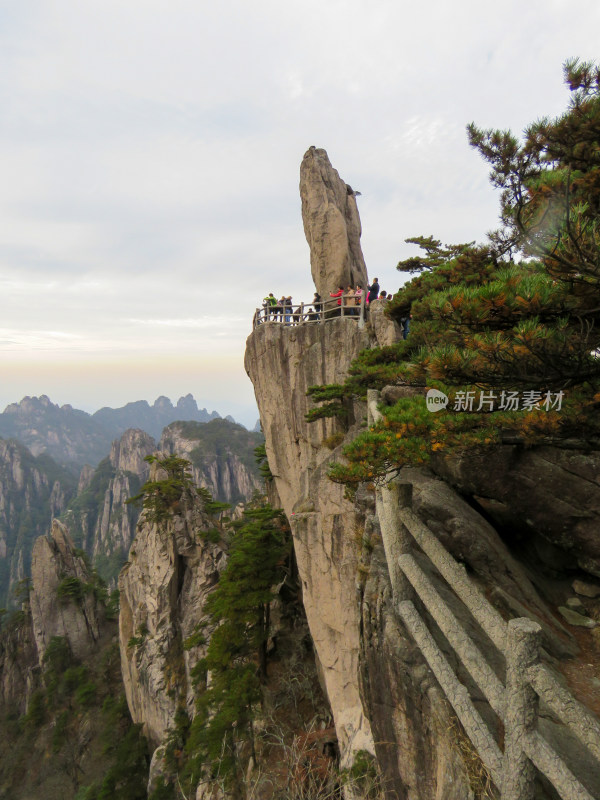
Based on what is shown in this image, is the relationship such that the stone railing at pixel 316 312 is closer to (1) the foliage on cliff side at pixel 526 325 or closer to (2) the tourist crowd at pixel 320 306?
(2) the tourist crowd at pixel 320 306

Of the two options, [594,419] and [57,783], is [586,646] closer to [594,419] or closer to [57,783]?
[594,419]

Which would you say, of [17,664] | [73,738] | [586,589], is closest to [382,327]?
[586,589]

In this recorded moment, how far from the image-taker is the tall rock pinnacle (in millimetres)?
19203

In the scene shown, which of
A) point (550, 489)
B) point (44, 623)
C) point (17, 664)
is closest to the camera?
point (550, 489)

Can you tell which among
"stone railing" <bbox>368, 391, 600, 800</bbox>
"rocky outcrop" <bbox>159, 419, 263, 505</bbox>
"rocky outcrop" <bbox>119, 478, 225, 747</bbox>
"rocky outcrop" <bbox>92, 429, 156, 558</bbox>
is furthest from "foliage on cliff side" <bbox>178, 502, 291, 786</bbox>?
"rocky outcrop" <bbox>92, 429, 156, 558</bbox>

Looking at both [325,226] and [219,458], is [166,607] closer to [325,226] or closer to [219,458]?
[325,226]

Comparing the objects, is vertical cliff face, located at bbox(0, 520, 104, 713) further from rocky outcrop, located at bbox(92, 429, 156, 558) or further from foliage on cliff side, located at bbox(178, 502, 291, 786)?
rocky outcrop, located at bbox(92, 429, 156, 558)

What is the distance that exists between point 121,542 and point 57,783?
239ft

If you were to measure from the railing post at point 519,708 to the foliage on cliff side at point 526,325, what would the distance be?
5.75 ft

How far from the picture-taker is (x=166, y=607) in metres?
23.1

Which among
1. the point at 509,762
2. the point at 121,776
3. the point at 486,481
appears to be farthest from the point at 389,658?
the point at 121,776

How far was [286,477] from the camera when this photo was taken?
18203mm

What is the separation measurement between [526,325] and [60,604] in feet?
147

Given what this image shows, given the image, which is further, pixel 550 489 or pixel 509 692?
pixel 550 489
